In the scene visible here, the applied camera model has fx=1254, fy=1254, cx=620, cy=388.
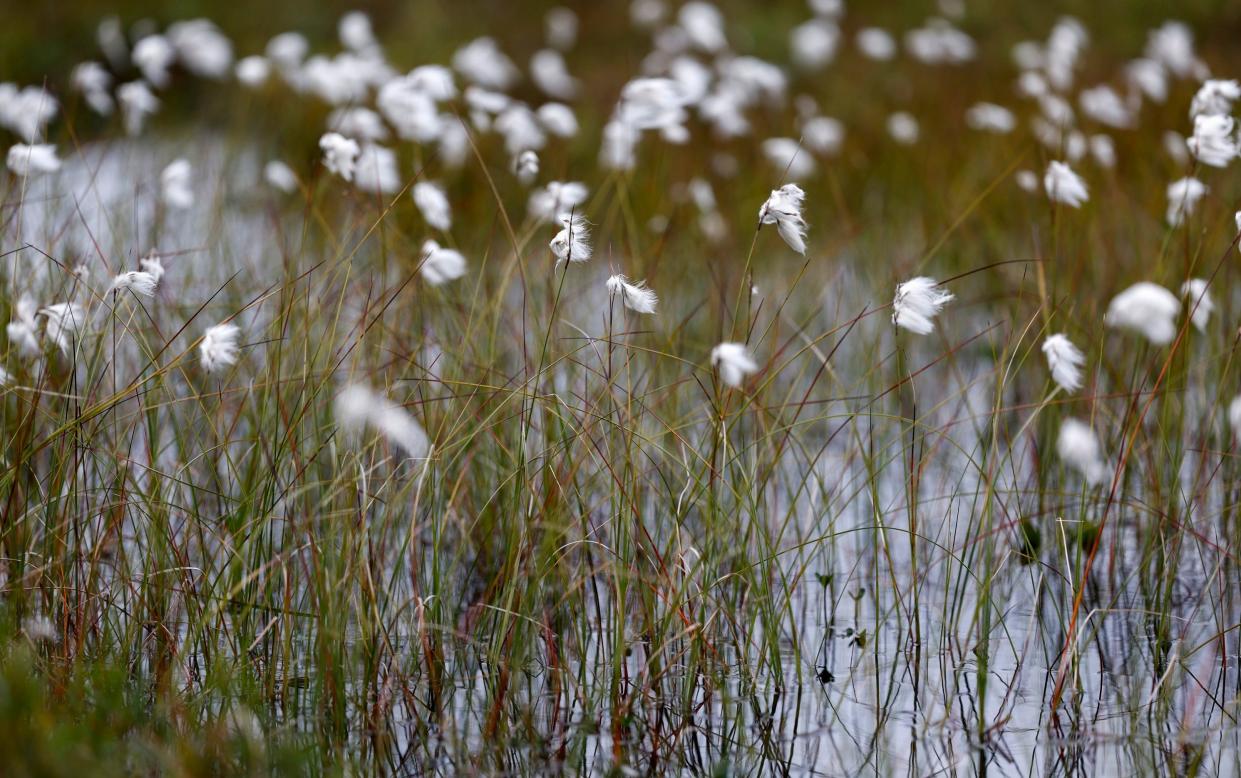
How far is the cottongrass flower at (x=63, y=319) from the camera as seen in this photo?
2.39 m

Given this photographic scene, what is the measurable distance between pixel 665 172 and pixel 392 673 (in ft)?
13.0

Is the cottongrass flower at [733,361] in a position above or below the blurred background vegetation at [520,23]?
below

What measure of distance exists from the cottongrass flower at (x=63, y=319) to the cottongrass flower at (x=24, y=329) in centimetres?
3

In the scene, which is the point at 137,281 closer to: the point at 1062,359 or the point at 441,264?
the point at 441,264

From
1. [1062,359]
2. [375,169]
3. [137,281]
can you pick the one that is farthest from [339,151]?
[1062,359]

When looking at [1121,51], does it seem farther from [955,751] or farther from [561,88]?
[955,751]

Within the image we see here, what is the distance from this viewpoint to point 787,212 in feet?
6.98

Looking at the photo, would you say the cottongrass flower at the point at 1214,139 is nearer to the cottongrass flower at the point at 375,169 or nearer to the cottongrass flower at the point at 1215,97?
the cottongrass flower at the point at 1215,97

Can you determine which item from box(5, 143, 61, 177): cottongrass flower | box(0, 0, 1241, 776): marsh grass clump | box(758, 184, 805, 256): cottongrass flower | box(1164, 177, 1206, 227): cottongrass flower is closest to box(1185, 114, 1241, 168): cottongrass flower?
box(0, 0, 1241, 776): marsh grass clump

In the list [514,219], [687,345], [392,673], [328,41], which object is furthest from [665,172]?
[328,41]

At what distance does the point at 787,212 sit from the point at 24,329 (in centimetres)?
157

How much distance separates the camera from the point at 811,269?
498 cm

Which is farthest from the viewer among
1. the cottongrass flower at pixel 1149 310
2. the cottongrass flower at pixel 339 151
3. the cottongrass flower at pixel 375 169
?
the cottongrass flower at pixel 375 169

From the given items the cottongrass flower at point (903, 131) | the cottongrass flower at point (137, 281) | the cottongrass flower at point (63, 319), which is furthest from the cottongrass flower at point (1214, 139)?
the cottongrass flower at point (903, 131)
